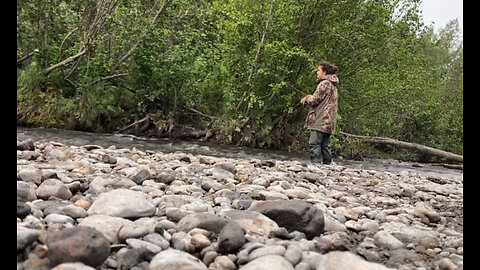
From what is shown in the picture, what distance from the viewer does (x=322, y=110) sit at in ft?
27.5

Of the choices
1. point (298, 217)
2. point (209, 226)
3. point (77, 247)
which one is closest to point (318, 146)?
point (298, 217)

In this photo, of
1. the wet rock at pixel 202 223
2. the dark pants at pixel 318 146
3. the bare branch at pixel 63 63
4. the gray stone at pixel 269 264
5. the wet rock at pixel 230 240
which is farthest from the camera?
the bare branch at pixel 63 63

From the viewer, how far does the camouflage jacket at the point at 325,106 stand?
8.33m

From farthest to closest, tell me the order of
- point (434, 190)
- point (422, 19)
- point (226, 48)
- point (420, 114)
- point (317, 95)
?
point (420, 114)
point (422, 19)
point (226, 48)
point (317, 95)
point (434, 190)

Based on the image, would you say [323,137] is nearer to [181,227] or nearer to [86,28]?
[181,227]

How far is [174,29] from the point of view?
1562 centimetres

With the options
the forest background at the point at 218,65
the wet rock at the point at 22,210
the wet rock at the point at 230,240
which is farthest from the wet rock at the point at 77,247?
the forest background at the point at 218,65

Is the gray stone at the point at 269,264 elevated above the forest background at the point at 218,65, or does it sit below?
below

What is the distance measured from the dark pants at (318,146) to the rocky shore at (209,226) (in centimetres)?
388

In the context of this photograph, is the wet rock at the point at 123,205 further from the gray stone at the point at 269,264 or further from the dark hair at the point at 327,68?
the dark hair at the point at 327,68

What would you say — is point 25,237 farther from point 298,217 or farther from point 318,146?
point 318,146
